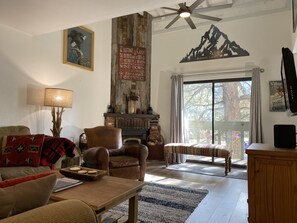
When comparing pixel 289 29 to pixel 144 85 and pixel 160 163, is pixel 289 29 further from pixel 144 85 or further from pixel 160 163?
pixel 160 163

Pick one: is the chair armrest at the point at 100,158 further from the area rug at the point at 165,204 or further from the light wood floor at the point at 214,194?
the light wood floor at the point at 214,194

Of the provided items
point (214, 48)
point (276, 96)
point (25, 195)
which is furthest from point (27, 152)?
point (276, 96)

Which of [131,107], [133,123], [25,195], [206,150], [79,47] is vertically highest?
[79,47]

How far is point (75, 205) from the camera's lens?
0.87m

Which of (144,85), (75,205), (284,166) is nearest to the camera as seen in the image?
(75,205)

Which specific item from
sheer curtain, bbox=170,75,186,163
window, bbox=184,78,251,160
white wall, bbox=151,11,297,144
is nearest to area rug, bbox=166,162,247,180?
sheer curtain, bbox=170,75,186,163

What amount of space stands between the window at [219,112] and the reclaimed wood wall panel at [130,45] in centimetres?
114

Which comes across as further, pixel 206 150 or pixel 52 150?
pixel 206 150

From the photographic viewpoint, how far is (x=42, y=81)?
3.75 meters

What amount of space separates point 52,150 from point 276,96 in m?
4.50

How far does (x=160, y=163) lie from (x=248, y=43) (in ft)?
11.6

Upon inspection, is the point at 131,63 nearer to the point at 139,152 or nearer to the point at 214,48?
the point at 214,48

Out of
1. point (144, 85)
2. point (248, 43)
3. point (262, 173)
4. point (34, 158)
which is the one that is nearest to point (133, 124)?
point (144, 85)

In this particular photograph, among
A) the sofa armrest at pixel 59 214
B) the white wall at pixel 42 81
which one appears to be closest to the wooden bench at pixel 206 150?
the white wall at pixel 42 81
